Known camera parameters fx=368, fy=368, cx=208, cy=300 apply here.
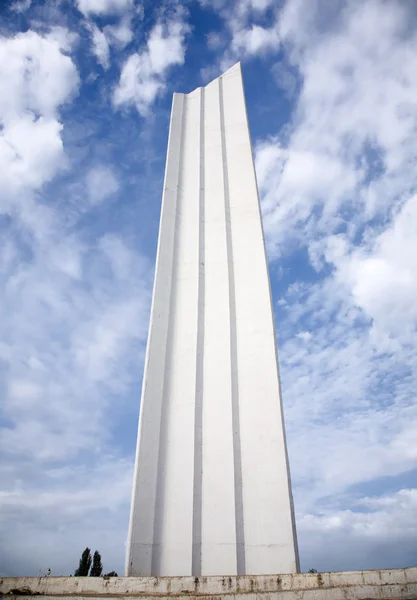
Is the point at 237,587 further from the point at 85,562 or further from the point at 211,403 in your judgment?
the point at 85,562

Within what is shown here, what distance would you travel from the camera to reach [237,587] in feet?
6.26

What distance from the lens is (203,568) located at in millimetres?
2742

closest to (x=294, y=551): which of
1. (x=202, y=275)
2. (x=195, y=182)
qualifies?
(x=202, y=275)

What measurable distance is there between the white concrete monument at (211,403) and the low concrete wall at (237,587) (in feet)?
2.46

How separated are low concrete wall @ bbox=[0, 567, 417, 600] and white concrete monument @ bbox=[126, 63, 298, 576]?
750mm

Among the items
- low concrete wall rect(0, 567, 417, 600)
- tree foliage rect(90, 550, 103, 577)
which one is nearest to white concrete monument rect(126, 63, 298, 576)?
low concrete wall rect(0, 567, 417, 600)

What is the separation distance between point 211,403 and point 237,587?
1735 mm

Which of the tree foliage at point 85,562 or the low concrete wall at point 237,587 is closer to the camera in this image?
the low concrete wall at point 237,587

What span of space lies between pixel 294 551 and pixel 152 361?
1988mm

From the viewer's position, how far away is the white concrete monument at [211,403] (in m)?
2.81

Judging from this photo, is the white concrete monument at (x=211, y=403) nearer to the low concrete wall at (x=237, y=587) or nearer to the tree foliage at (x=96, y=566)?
the low concrete wall at (x=237, y=587)

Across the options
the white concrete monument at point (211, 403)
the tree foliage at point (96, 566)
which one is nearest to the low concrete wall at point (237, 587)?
the white concrete monument at point (211, 403)

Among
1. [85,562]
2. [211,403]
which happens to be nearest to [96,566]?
[85,562]

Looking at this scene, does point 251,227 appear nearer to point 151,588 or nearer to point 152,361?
point 152,361
